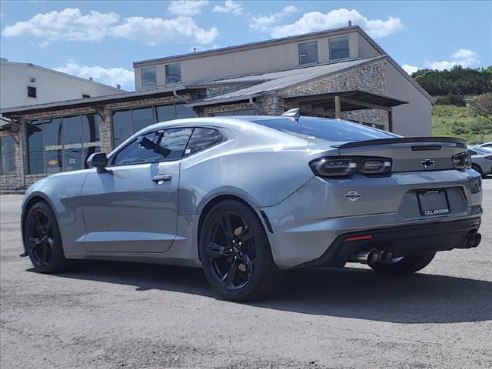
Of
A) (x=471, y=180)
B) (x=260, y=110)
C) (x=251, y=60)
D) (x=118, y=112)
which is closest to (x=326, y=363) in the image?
(x=471, y=180)

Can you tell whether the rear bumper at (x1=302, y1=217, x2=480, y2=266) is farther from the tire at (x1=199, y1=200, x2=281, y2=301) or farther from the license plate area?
the tire at (x1=199, y1=200, x2=281, y2=301)

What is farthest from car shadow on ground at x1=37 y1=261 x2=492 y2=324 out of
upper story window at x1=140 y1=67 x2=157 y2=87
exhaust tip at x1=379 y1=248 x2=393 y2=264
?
upper story window at x1=140 y1=67 x2=157 y2=87

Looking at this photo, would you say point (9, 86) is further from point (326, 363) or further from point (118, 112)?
point (326, 363)

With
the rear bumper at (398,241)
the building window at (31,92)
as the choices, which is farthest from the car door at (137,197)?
the building window at (31,92)

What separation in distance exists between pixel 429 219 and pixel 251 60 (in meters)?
29.5

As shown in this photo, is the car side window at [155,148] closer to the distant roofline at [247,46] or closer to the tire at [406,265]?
the tire at [406,265]

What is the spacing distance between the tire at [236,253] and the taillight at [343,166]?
64 centimetres

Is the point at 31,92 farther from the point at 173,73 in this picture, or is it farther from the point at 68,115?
the point at 68,115

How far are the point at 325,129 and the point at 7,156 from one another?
94.0ft

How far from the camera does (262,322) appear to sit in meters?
4.20

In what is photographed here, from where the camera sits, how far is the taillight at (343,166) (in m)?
4.29

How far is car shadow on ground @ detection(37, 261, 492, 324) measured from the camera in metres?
4.23

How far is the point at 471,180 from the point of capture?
15.9 feet

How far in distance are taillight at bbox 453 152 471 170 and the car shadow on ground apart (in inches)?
38.8
